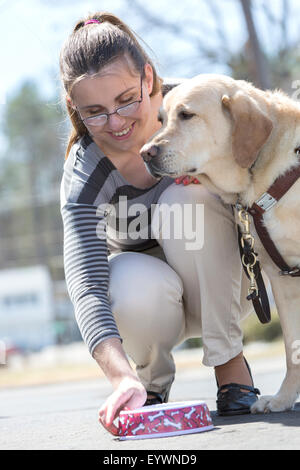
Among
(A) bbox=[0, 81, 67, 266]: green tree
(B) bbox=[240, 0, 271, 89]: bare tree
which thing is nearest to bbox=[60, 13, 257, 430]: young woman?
(B) bbox=[240, 0, 271, 89]: bare tree

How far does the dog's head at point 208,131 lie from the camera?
9.34 ft

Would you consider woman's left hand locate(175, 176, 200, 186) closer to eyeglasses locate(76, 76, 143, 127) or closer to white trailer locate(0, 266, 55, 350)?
eyeglasses locate(76, 76, 143, 127)

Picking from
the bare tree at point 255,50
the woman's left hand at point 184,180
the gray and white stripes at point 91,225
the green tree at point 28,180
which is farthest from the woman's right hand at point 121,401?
the green tree at point 28,180

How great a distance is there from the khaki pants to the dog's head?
17 cm

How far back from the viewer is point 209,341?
291cm

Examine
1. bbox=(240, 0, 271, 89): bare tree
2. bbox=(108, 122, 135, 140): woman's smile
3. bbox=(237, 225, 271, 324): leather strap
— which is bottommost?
bbox=(237, 225, 271, 324): leather strap

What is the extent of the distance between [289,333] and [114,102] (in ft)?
3.91

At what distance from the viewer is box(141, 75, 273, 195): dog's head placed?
9.34 ft

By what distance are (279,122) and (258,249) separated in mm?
524

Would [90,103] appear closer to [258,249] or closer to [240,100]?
[240,100]

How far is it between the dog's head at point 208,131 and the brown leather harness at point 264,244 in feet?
0.48

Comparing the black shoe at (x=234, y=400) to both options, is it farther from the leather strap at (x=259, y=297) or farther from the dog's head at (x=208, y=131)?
the dog's head at (x=208, y=131)

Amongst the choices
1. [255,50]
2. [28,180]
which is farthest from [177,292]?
[28,180]
